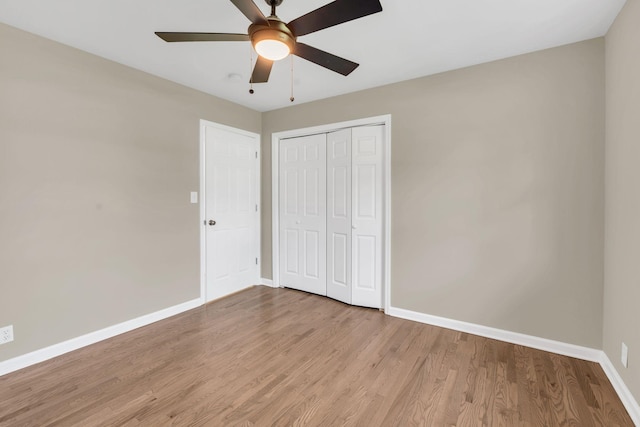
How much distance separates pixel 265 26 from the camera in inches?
61.4

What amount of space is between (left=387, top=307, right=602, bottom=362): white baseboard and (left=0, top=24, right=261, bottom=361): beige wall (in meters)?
2.45

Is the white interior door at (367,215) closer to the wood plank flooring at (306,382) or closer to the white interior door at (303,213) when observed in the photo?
the white interior door at (303,213)

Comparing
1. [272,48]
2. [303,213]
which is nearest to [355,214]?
[303,213]

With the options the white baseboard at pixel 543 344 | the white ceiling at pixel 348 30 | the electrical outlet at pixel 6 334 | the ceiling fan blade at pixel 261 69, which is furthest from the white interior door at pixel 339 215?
the electrical outlet at pixel 6 334

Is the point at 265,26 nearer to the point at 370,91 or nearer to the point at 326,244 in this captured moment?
the point at 370,91

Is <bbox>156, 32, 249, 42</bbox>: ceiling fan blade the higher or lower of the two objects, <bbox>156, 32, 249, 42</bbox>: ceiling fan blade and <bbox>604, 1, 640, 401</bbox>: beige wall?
the higher

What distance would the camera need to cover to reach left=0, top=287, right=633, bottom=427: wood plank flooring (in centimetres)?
175

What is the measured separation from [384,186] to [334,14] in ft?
6.65

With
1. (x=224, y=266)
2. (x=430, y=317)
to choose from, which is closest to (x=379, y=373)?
(x=430, y=317)

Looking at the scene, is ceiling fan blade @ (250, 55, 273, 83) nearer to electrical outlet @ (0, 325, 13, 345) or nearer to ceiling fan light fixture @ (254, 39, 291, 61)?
ceiling fan light fixture @ (254, 39, 291, 61)

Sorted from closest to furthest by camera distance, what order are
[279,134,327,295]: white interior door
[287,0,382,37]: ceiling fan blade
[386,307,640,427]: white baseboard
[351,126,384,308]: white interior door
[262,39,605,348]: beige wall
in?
1. [287,0,382,37]: ceiling fan blade
2. [386,307,640,427]: white baseboard
3. [262,39,605,348]: beige wall
4. [351,126,384,308]: white interior door
5. [279,134,327,295]: white interior door

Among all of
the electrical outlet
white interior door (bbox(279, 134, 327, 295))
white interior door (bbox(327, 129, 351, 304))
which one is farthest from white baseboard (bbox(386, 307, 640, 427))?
the electrical outlet

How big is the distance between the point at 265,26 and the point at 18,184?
85.4 inches

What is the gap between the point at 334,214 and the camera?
145 inches
